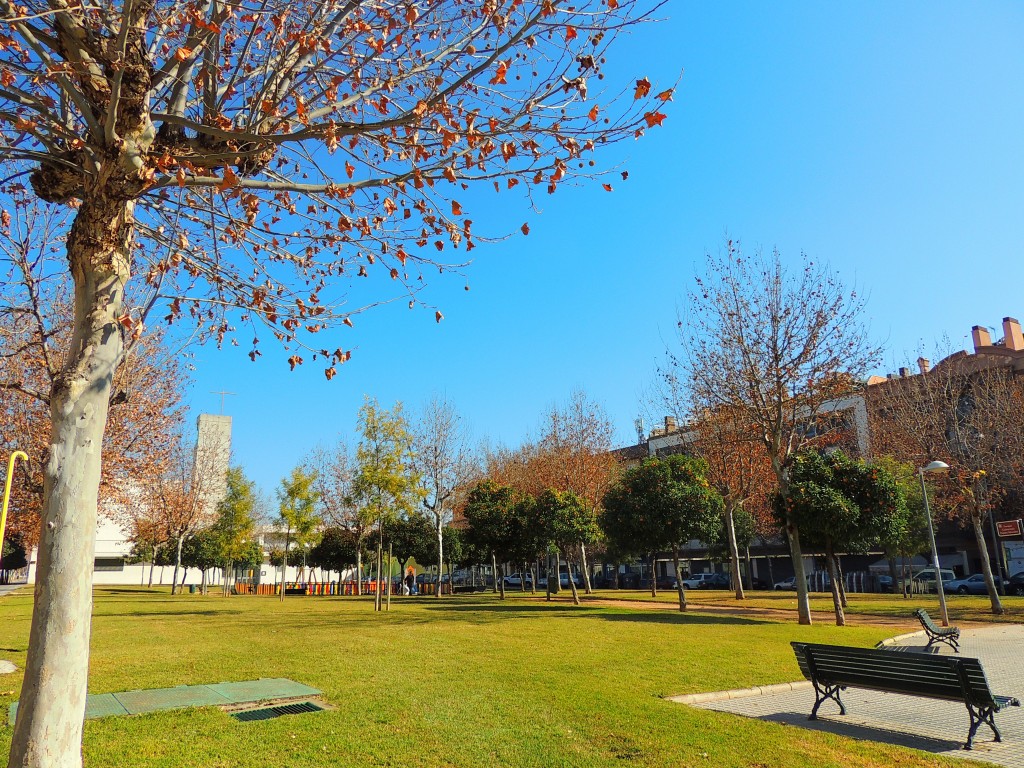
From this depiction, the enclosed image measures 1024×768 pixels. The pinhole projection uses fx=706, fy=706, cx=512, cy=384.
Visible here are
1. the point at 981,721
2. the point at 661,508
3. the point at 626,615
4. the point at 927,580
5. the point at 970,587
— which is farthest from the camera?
the point at 927,580

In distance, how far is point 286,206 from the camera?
7.31m

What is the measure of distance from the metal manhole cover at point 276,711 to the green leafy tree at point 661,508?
17083mm

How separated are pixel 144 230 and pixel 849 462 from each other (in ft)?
62.3

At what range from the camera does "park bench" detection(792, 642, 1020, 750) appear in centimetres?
666

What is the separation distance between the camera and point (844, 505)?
62.8 ft

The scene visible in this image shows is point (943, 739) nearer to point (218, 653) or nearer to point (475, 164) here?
point (475, 164)

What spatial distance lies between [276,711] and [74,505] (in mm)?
4028

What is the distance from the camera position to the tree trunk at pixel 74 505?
4.20m

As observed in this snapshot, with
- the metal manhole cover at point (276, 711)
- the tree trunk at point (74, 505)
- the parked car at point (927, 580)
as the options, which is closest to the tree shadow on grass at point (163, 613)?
the metal manhole cover at point (276, 711)

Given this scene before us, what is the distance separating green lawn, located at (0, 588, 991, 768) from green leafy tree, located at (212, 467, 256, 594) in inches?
921

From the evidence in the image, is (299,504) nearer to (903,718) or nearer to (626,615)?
(626,615)

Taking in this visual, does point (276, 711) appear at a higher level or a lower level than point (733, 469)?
lower

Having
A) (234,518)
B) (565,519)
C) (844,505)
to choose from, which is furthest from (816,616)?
(234,518)

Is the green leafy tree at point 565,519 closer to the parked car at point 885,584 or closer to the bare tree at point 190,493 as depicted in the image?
the bare tree at point 190,493
